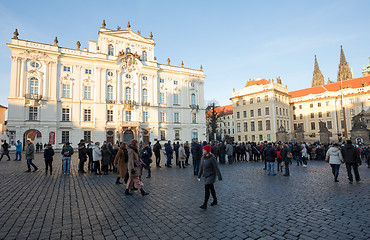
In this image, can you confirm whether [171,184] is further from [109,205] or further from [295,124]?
[295,124]

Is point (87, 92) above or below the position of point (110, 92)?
below

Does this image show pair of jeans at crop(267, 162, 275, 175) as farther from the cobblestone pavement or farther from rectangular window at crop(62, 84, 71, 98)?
rectangular window at crop(62, 84, 71, 98)

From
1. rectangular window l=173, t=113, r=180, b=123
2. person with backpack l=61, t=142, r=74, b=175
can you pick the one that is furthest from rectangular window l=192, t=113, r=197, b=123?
person with backpack l=61, t=142, r=74, b=175

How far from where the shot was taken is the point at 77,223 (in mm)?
4715

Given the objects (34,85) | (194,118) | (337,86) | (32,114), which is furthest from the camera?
(337,86)

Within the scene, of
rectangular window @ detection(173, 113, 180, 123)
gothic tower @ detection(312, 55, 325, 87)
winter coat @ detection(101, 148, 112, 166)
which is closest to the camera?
winter coat @ detection(101, 148, 112, 166)

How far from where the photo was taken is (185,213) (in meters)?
5.30

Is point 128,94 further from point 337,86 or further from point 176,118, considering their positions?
point 337,86

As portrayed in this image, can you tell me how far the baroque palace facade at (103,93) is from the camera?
32.1m

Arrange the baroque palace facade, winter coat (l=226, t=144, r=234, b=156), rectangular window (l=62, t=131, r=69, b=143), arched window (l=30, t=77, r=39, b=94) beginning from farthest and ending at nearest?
rectangular window (l=62, t=131, r=69, b=143)
arched window (l=30, t=77, r=39, b=94)
the baroque palace facade
winter coat (l=226, t=144, r=234, b=156)

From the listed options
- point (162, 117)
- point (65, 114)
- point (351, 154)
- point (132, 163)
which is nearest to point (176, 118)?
point (162, 117)

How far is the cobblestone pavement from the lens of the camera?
4.16m

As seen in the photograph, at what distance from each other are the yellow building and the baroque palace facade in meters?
17.3

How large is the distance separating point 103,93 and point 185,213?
3603 centimetres
